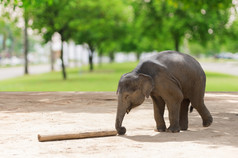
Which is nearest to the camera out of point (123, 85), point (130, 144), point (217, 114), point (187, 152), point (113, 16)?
point (187, 152)

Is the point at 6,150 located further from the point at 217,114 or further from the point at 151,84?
the point at 217,114

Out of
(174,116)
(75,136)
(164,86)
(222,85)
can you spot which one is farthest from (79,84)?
(75,136)

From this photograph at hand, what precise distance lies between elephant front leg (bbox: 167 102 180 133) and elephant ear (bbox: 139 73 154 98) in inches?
20.9

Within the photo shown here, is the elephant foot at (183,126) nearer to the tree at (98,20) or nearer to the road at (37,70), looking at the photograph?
the tree at (98,20)

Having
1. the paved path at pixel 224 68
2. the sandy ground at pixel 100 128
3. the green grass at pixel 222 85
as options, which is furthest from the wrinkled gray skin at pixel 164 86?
the paved path at pixel 224 68

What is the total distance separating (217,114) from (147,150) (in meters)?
4.63

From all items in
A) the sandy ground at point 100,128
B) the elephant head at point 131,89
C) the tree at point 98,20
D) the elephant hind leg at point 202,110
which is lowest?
the sandy ground at point 100,128

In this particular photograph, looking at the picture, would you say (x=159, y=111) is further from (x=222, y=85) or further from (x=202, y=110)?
(x=222, y=85)

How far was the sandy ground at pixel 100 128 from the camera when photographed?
21.4ft

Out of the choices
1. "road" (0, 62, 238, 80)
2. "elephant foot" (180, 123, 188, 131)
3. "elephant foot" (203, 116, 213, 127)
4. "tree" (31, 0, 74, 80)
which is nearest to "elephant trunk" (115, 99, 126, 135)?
"elephant foot" (180, 123, 188, 131)

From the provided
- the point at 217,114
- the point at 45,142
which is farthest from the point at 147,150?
the point at 217,114

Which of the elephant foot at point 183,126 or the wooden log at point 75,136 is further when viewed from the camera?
the elephant foot at point 183,126

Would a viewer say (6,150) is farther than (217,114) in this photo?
No

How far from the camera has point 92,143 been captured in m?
7.17
